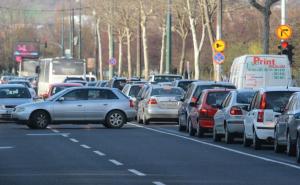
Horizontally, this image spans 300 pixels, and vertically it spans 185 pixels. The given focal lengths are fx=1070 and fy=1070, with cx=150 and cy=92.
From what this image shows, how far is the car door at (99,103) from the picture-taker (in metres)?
37.3

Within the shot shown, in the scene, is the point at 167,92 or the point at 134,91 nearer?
the point at 167,92

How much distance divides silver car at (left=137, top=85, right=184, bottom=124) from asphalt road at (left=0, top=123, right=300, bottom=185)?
281 inches

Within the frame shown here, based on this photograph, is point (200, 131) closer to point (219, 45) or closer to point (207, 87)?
point (207, 87)

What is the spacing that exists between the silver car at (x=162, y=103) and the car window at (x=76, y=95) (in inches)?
142

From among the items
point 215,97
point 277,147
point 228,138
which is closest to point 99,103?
point 215,97

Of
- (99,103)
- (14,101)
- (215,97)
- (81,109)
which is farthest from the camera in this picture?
(14,101)

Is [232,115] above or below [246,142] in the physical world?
above

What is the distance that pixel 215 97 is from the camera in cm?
3209

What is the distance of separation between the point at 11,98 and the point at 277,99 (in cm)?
1748

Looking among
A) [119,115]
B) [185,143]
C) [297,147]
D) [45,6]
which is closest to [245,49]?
[119,115]

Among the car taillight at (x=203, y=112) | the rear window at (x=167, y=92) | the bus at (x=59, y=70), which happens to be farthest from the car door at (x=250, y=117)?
the bus at (x=59, y=70)

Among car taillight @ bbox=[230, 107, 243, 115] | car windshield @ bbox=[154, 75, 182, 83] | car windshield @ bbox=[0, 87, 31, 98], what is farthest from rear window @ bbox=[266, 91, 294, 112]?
car windshield @ bbox=[154, 75, 182, 83]

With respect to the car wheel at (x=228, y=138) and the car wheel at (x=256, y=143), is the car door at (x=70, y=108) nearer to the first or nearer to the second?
the car wheel at (x=228, y=138)

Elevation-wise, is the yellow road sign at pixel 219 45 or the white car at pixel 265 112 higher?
the yellow road sign at pixel 219 45
